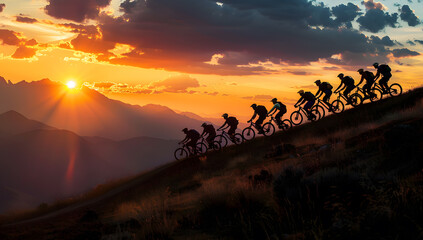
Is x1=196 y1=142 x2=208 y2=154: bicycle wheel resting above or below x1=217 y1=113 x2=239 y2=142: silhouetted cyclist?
below

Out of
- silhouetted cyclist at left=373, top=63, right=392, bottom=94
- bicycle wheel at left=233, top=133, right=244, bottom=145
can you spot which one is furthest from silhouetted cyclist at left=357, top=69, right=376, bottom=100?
bicycle wheel at left=233, top=133, right=244, bottom=145

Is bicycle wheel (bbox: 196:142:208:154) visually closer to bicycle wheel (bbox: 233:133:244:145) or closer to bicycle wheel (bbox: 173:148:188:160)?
bicycle wheel (bbox: 173:148:188:160)

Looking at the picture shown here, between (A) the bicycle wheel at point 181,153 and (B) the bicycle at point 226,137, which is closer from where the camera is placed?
(B) the bicycle at point 226,137

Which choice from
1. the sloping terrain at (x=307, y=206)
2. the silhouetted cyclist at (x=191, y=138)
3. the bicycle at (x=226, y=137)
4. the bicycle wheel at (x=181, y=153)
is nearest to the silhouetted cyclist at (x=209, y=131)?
the silhouetted cyclist at (x=191, y=138)

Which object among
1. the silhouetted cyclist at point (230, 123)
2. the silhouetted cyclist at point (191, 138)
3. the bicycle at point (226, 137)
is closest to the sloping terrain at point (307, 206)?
the silhouetted cyclist at point (191, 138)

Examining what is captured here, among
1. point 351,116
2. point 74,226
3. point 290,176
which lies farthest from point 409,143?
point 351,116

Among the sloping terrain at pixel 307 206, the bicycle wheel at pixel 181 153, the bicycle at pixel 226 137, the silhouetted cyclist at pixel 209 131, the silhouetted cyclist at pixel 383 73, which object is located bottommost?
the sloping terrain at pixel 307 206

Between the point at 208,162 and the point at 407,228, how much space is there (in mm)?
16756

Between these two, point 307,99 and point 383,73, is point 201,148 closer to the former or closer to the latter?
point 307,99

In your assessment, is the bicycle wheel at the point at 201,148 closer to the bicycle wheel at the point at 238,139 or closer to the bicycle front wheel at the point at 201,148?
the bicycle front wheel at the point at 201,148

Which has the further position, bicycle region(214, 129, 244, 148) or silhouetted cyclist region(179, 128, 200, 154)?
bicycle region(214, 129, 244, 148)

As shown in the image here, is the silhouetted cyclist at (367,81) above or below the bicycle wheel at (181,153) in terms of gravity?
above

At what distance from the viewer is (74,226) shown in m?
11.3

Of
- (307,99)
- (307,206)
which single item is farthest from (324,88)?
(307,206)
